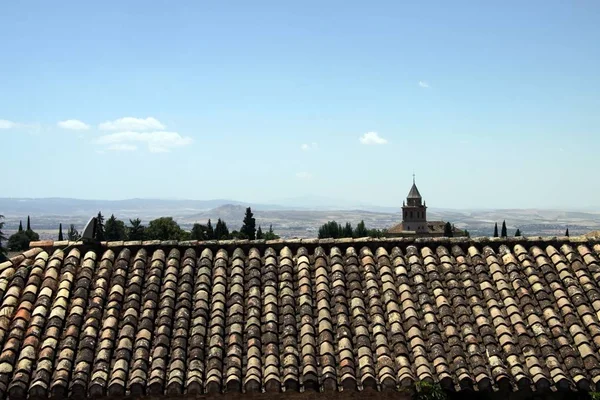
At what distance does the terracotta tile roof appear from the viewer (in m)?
7.43

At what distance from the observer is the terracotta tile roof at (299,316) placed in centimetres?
743

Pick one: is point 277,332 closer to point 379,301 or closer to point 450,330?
point 379,301

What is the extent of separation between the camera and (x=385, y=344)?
7.95 meters

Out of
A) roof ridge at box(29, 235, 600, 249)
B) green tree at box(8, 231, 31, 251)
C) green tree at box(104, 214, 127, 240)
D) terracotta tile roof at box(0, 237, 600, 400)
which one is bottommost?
green tree at box(8, 231, 31, 251)

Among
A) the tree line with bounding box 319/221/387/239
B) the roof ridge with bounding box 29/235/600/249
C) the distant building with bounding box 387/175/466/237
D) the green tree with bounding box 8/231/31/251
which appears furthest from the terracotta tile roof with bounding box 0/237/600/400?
the distant building with bounding box 387/175/466/237

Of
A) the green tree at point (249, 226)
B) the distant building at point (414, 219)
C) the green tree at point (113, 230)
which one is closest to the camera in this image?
the green tree at point (249, 226)

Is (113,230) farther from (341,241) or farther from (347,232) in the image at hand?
(341,241)

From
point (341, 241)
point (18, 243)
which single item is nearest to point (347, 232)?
point (18, 243)

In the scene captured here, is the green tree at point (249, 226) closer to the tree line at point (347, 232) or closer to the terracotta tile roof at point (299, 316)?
the tree line at point (347, 232)

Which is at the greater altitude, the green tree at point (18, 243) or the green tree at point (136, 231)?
the green tree at point (136, 231)

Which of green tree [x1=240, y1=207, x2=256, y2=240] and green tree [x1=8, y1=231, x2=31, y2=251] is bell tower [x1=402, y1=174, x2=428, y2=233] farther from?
green tree [x1=8, y1=231, x2=31, y2=251]

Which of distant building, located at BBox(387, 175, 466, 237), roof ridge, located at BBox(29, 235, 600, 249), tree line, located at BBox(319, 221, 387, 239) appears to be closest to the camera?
roof ridge, located at BBox(29, 235, 600, 249)

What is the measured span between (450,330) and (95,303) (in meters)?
4.61

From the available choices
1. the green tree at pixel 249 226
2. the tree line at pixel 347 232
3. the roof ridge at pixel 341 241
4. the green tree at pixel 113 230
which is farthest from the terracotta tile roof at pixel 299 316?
the tree line at pixel 347 232
